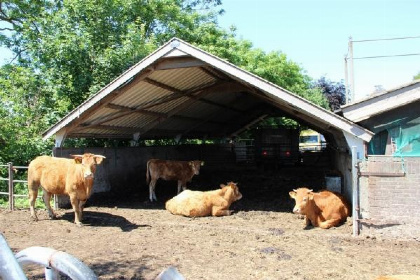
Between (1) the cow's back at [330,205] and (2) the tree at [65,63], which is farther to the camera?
(2) the tree at [65,63]

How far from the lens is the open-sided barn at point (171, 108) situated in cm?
833

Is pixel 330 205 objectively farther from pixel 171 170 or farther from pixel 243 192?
pixel 171 170

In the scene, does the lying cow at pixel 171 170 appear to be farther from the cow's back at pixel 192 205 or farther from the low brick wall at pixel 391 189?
the low brick wall at pixel 391 189

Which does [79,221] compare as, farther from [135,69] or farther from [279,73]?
[279,73]

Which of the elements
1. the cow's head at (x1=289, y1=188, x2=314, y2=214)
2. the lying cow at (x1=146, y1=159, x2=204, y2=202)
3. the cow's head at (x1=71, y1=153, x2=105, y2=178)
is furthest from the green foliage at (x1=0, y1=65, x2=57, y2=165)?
the cow's head at (x1=289, y1=188, x2=314, y2=214)

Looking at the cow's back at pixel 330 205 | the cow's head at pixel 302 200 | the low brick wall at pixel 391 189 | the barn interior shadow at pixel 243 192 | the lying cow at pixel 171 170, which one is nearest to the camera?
the low brick wall at pixel 391 189

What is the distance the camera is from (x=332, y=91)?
1460 inches

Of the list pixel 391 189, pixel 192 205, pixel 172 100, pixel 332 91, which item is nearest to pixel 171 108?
pixel 172 100

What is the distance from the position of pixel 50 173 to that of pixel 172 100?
189 inches

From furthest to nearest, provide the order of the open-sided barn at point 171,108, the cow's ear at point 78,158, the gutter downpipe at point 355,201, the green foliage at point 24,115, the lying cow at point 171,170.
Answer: the green foliage at point 24,115 → the lying cow at point 171,170 → the cow's ear at point 78,158 → the open-sided barn at point 171,108 → the gutter downpipe at point 355,201

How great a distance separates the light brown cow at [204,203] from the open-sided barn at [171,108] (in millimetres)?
2633

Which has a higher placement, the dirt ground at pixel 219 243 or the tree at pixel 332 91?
the tree at pixel 332 91

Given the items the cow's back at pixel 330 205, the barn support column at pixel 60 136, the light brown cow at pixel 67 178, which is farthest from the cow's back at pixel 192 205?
the barn support column at pixel 60 136

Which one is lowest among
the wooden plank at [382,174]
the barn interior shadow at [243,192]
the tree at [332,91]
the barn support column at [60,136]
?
the barn interior shadow at [243,192]
